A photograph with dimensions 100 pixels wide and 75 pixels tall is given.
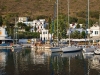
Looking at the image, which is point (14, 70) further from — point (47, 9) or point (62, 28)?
point (47, 9)

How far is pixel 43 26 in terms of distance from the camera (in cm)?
13650

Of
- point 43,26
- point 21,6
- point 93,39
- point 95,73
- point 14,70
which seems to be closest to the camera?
point 95,73

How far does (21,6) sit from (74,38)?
10013cm

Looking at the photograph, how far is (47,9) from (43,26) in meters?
54.3

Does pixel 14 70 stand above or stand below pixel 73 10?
below

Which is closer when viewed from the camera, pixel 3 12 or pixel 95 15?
pixel 95 15

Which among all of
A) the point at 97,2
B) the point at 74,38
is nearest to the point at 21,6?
the point at 97,2

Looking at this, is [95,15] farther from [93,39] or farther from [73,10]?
[93,39]

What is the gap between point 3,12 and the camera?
622 ft

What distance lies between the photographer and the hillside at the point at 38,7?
183125mm

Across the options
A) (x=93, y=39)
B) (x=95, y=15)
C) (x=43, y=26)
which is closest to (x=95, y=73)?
(x=93, y=39)

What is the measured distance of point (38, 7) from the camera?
192 metres

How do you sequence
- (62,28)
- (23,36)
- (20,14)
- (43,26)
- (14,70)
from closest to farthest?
(14,70) < (62,28) < (23,36) < (43,26) < (20,14)

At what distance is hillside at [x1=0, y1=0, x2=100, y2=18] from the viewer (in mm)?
183125
